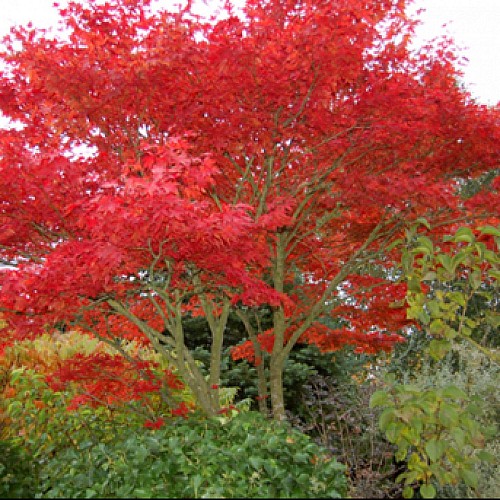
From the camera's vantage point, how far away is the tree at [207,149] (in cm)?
519

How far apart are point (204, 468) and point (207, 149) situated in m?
3.48

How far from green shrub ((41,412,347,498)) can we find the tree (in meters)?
1.34

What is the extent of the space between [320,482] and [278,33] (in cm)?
416

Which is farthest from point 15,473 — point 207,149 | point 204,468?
point 207,149

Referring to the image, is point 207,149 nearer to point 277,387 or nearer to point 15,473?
point 277,387

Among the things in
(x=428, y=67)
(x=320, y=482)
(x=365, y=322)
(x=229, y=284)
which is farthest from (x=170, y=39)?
(x=365, y=322)

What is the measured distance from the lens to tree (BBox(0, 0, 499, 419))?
5188 millimetres

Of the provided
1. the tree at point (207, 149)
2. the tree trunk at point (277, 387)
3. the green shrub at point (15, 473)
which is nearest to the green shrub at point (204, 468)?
the green shrub at point (15, 473)

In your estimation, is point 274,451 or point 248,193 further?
point 248,193

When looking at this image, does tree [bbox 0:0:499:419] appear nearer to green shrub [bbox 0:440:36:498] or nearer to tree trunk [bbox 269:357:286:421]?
tree trunk [bbox 269:357:286:421]

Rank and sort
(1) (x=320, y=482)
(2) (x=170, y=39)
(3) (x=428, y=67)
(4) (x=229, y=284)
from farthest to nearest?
(3) (x=428, y=67)
(4) (x=229, y=284)
(2) (x=170, y=39)
(1) (x=320, y=482)

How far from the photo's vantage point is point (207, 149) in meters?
6.52

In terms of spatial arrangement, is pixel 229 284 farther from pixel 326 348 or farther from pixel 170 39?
pixel 326 348

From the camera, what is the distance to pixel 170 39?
561cm
